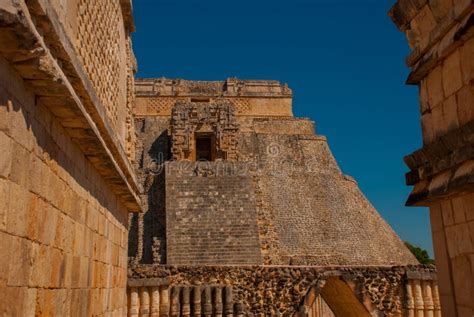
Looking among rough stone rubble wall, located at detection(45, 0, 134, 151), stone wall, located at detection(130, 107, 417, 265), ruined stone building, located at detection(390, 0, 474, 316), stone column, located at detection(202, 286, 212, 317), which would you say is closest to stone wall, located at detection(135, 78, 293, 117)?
stone wall, located at detection(130, 107, 417, 265)

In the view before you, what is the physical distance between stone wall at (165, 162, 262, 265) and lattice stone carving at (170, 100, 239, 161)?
2.46 m

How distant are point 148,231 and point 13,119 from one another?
55.4 ft

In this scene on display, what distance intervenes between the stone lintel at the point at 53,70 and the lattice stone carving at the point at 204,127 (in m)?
17.6

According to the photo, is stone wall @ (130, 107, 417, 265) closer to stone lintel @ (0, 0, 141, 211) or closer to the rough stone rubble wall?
the rough stone rubble wall

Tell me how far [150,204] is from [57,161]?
664 inches

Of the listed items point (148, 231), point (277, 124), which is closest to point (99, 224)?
point (148, 231)

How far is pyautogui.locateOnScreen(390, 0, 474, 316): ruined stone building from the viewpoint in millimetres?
2988

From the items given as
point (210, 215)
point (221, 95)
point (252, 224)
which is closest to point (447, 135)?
point (252, 224)

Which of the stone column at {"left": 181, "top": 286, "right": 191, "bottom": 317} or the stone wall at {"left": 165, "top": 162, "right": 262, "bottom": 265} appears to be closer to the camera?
the stone column at {"left": 181, "top": 286, "right": 191, "bottom": 317}

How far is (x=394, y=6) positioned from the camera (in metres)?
→ 3.88

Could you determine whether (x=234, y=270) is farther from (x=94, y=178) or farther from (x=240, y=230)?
(x=240, y=230)

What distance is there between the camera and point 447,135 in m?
3.13

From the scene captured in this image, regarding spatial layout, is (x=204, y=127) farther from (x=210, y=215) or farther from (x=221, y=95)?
(x=221, y=95)

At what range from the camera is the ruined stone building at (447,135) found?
9.80 feet
